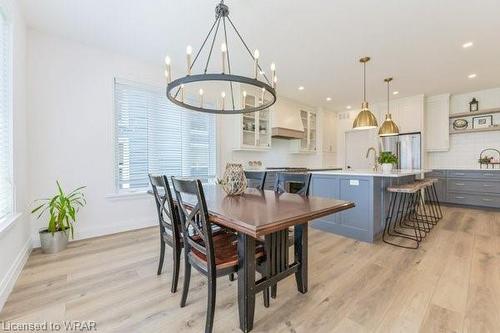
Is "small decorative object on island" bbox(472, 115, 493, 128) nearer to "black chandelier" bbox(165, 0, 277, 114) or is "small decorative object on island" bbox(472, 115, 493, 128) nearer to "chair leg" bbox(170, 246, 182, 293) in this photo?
"black chandelier" bbox(165, 0, 277, 114)

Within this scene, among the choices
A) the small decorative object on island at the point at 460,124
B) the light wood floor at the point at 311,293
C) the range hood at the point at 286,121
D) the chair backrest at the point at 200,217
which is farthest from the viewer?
the small decorative object on island at the point at 460,124

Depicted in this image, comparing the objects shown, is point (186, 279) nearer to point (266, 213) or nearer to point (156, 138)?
point (266, 213)

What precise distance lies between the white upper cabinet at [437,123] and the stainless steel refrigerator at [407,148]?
23cm

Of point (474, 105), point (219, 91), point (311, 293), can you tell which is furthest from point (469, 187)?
point (219, 91)

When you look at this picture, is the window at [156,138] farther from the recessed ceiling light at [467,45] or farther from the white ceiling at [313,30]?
the recessed ceiling light at [467,45]

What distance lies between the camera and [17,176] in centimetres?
224

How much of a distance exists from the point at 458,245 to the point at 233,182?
116 inches

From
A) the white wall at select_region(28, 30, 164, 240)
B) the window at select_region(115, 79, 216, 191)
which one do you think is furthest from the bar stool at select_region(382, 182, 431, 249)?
the white wall at select_region(28, 30, 164, 240)

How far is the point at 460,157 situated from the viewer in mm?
5355

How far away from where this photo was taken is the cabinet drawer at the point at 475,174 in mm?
4568

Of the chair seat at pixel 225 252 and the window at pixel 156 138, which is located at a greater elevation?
the window at pixel 156 138

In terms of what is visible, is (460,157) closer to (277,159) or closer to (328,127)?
(328,127)

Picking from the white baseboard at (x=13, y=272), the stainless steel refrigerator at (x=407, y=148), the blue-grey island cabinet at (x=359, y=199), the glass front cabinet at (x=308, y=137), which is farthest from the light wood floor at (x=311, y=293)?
the glass front cabinet at (x=308, y=137)

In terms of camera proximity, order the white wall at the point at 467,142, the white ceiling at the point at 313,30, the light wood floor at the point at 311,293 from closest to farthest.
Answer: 1. the light wood floor at the point at 311,293
2. the white ceiling at the point at 313,30
3. the white wall at the point at 467,142
